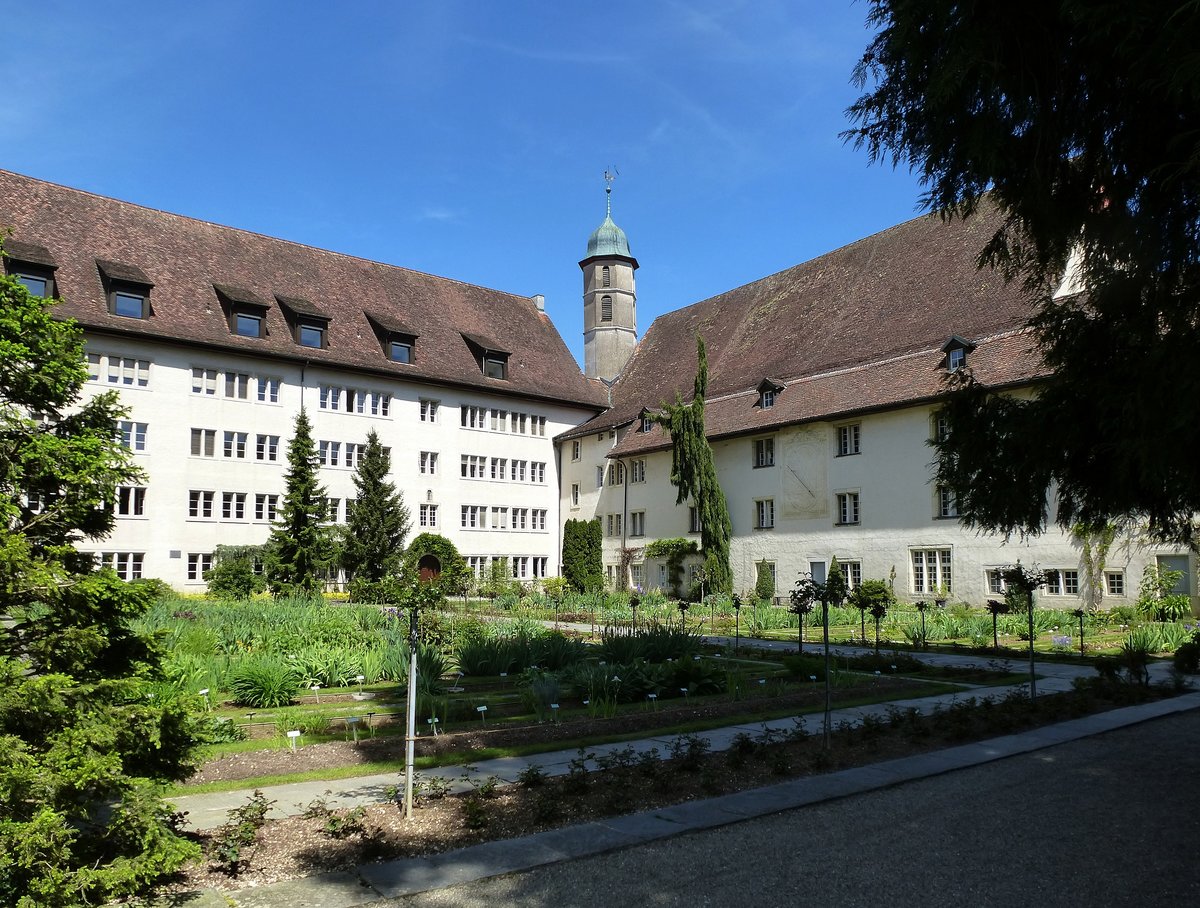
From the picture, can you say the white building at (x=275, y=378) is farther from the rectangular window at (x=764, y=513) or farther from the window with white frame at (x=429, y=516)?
the rectangular window at (x=764, y=513)

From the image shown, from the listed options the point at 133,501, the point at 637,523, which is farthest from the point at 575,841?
the point at 637,523

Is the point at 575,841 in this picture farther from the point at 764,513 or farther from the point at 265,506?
the point at 265,506

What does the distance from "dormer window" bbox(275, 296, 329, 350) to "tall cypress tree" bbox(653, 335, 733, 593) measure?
14.6 m

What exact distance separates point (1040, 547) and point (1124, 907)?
24.5 metres

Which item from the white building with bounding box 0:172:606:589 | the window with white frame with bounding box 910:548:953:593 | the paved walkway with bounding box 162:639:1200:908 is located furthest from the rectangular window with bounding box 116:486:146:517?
the paved walkway with bounding box 162:639:1200:908

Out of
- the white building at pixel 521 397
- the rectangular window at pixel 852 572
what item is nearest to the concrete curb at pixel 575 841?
the white building at pixel 521 397

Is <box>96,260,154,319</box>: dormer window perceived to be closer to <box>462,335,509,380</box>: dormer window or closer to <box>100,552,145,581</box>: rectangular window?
<box>100,552,145,581</box>: rectangular window

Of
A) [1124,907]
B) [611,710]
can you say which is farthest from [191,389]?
[1124,907]

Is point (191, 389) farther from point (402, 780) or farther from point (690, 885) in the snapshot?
point (690, 885)

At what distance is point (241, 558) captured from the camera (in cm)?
3262

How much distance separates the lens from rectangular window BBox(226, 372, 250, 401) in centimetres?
3528

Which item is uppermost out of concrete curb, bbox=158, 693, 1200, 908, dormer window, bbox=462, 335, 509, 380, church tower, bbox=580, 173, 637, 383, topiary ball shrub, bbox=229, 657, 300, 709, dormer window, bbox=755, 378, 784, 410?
church tower, bbox=580, 173, 637, 383

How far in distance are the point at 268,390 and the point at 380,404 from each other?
16.3 feet

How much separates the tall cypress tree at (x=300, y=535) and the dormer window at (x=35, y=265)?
982cm
